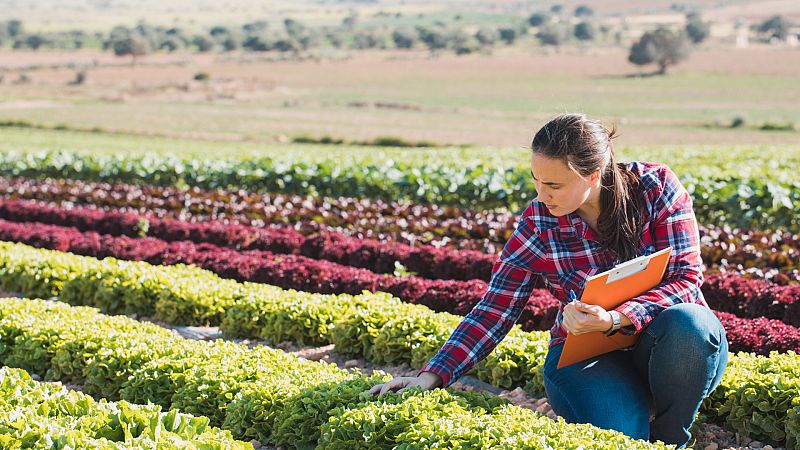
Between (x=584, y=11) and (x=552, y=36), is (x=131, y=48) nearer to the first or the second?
(x=552, y=36)

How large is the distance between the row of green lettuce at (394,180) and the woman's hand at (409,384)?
923 centimetres

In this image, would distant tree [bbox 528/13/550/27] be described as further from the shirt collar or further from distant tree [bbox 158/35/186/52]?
the shirt collar

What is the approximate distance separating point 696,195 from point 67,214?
9.10 metres

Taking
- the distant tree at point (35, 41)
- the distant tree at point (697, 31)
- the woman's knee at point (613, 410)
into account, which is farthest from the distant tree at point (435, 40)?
the woman's knee at point (613, 410)

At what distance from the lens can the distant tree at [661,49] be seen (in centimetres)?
8269

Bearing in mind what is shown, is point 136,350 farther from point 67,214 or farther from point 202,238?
point 67,214

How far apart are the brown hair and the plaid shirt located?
0.07 metres

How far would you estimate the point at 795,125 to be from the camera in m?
40.3

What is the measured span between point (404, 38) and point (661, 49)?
176 ft

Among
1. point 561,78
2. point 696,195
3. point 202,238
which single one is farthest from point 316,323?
point 561,78

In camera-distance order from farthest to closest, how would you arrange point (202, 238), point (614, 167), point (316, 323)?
point (202, 238) < point (316, 323) < point (614, 167)

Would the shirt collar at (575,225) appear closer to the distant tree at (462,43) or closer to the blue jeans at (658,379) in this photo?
the blue jeans at (658,379)

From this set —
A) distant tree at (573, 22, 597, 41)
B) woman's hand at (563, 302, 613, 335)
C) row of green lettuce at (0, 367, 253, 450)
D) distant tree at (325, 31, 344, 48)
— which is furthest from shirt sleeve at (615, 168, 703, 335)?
distant tree at (573, 22, 597, 41)

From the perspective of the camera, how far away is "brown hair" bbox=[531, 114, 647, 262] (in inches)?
156
